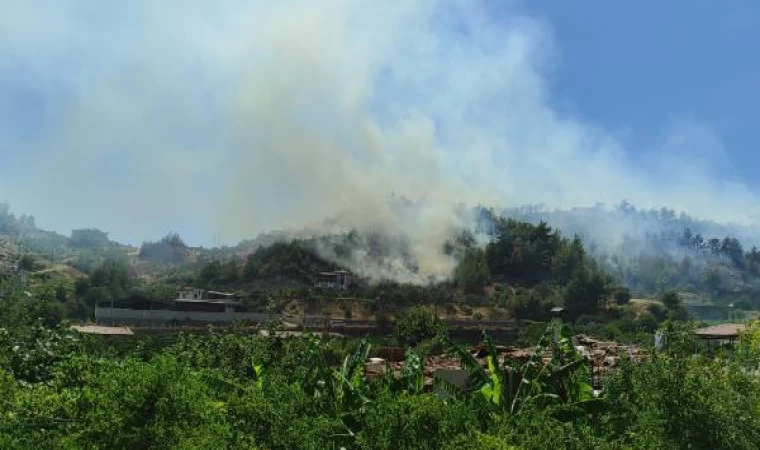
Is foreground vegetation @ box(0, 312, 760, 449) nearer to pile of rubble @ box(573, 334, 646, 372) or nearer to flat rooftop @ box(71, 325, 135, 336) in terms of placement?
pile of rubble @ box(573, 334, 646, 372)

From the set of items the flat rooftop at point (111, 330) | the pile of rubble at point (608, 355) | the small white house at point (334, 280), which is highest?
the small white house at point (334, 280)

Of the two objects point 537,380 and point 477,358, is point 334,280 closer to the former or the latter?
point 477,358

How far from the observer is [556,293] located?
123m

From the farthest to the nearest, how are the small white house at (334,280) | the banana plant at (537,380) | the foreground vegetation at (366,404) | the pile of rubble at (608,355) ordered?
the small white house at (334,280)
the pile of rubble at (608,355)
the banana plant at (537,380)
the foreground vegetation at (366,404)

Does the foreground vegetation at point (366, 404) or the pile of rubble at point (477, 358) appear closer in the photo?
the foreground vegetation at point (366, 404)

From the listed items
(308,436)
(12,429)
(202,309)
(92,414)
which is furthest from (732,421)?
(202,309)

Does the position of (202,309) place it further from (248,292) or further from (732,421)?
(732,421)

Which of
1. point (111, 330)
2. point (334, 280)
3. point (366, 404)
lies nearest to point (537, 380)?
point (366, 404)

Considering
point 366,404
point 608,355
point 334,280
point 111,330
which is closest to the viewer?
point 366,404

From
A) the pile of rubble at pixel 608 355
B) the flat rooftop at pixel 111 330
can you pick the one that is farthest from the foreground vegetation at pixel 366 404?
the flat rooftop at pixel 111 330

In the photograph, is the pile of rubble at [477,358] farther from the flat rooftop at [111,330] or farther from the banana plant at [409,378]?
the flat rooftop at [111,330]

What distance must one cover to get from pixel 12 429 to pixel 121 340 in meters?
60.3

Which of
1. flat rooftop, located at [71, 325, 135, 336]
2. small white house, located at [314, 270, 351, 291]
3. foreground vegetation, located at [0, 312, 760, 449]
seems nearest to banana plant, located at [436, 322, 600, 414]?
foreground vegetation, located at [0, 312, 760, 449]

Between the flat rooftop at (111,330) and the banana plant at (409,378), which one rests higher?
the banana plant at (409,378)
